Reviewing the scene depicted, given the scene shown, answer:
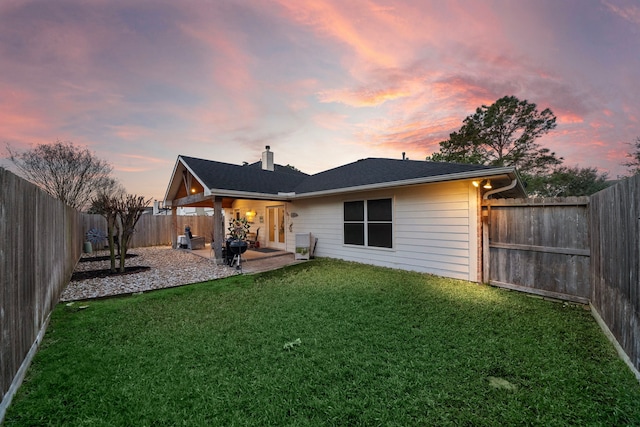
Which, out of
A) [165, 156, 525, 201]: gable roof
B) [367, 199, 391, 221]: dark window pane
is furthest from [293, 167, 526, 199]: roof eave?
[367, 199, 391, 221]: dark window pane

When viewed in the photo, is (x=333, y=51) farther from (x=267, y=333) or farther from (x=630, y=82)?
(x=630, y=82)

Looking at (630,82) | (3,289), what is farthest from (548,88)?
(3,289)

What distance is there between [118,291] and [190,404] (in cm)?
485

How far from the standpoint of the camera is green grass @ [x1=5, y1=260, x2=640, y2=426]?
190cm

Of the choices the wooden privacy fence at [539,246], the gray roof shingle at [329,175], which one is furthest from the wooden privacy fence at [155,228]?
the wooden privacy fence at [539,246]

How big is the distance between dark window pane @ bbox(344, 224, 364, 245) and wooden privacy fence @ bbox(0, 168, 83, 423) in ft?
22.7

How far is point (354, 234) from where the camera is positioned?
27.0 feet

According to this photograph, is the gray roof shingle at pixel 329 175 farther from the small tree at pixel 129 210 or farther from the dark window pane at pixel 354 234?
the small tree at pixel 129 210

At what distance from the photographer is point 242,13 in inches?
261

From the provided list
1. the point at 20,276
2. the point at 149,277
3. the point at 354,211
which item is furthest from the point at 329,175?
the point at 20,276

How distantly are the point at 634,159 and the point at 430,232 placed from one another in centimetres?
1807

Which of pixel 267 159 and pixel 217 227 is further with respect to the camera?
pixel 267 159

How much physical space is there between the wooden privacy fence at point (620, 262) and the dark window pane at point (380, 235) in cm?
420

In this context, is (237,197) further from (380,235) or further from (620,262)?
(620,262)
